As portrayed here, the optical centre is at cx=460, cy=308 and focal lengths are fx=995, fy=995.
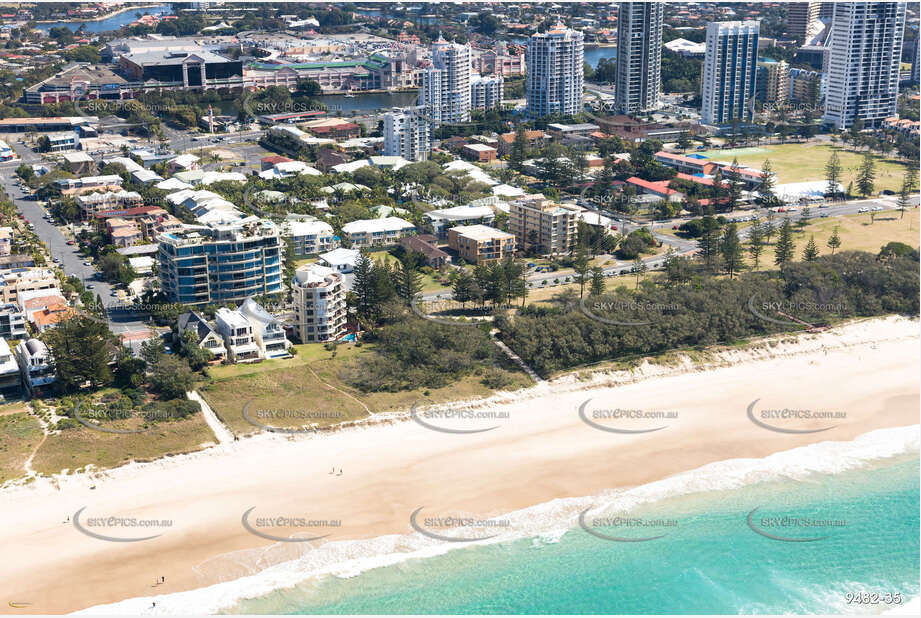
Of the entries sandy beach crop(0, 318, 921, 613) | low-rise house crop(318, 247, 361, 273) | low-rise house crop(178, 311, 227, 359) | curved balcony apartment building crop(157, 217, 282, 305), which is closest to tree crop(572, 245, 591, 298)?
sandy beach crop(0, 318, 921, 613)

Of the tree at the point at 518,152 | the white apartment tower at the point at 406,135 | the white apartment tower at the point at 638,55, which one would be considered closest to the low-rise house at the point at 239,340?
the white apartment tower at the point at 406,135

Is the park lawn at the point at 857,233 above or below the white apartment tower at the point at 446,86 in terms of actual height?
below

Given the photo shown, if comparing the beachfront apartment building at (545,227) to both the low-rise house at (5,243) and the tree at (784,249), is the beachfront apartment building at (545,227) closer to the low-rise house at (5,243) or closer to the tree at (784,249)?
the tree at (784,249)

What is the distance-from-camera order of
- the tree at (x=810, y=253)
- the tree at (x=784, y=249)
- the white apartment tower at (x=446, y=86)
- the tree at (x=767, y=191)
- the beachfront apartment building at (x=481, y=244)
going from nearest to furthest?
1. the tree at (x=810, y=253)
2. the tree at (x=784, y=249)
3. the beachfront apartment building at (x=481, y=244)
4. the tree at (x=767, y=191)
5. the white apartment tower at (x=446, y=86)

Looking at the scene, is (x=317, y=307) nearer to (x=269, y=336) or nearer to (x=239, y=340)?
(x=269, y=336)

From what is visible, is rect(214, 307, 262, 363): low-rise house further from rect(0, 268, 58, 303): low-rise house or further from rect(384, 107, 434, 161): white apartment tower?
rect(384, 107, 434, 161): white apartment tower

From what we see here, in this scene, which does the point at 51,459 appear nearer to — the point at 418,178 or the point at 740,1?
the point at 418,178

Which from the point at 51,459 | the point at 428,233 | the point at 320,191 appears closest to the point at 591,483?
A: the point at 51,459

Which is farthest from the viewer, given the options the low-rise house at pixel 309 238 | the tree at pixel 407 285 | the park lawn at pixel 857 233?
the park lawn at pixel 857 233
